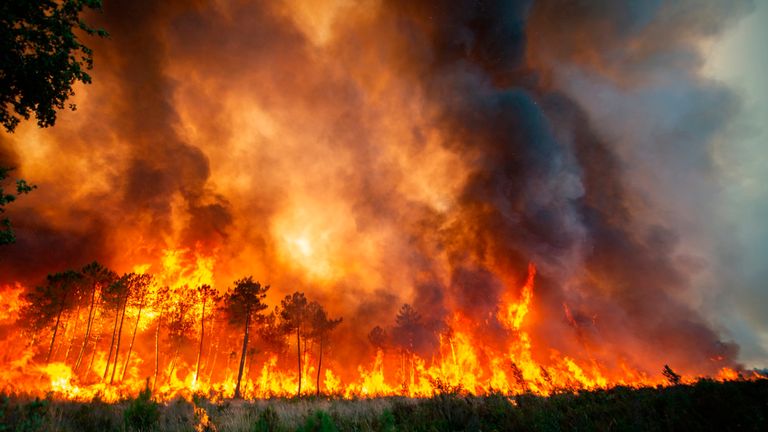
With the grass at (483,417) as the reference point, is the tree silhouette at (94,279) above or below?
above

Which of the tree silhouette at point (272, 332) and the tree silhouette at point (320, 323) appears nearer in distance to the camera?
the tree silhouette at point (320, 323)

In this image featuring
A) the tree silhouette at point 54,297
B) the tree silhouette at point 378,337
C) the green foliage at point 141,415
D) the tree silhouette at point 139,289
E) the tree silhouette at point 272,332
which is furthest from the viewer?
the tree silhouette at point 378,337

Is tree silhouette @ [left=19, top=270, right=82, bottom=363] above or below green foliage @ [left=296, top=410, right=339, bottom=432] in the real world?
above

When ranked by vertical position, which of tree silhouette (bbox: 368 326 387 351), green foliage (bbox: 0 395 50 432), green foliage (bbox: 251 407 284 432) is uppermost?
tree silhouette (bbox: 368 326 387 351)

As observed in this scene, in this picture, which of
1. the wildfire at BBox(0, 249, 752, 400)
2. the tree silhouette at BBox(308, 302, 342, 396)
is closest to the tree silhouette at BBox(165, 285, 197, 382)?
the wildfire at BBox(0, 249, 752, 400)

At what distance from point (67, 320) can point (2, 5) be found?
54.7 m

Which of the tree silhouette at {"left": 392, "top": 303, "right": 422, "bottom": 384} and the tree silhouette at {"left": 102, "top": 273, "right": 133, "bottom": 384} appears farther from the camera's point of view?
the tree silhouette at {"left": 392, "top": 303, "right": 422, "bottom": 384}

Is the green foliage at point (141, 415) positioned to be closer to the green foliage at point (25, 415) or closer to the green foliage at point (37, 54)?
the green foliage at point (25, 415)

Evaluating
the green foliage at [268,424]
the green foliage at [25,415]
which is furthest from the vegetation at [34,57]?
the green foliage at [268,424]

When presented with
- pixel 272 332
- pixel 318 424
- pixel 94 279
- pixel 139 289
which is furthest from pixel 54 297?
pixel 318 424

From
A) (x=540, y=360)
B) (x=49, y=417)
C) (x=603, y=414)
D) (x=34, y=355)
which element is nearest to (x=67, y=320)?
(x=34, y=355)

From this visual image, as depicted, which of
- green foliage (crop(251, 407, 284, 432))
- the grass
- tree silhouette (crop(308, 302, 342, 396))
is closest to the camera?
the grass

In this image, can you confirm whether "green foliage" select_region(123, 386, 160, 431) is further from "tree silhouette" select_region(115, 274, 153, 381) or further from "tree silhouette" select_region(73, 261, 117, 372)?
"tree silhouette" select_region(73, 261, 117, 372)

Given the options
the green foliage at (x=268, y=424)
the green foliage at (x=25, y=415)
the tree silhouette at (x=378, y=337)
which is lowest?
the green foliage at (x=268, y=424)
